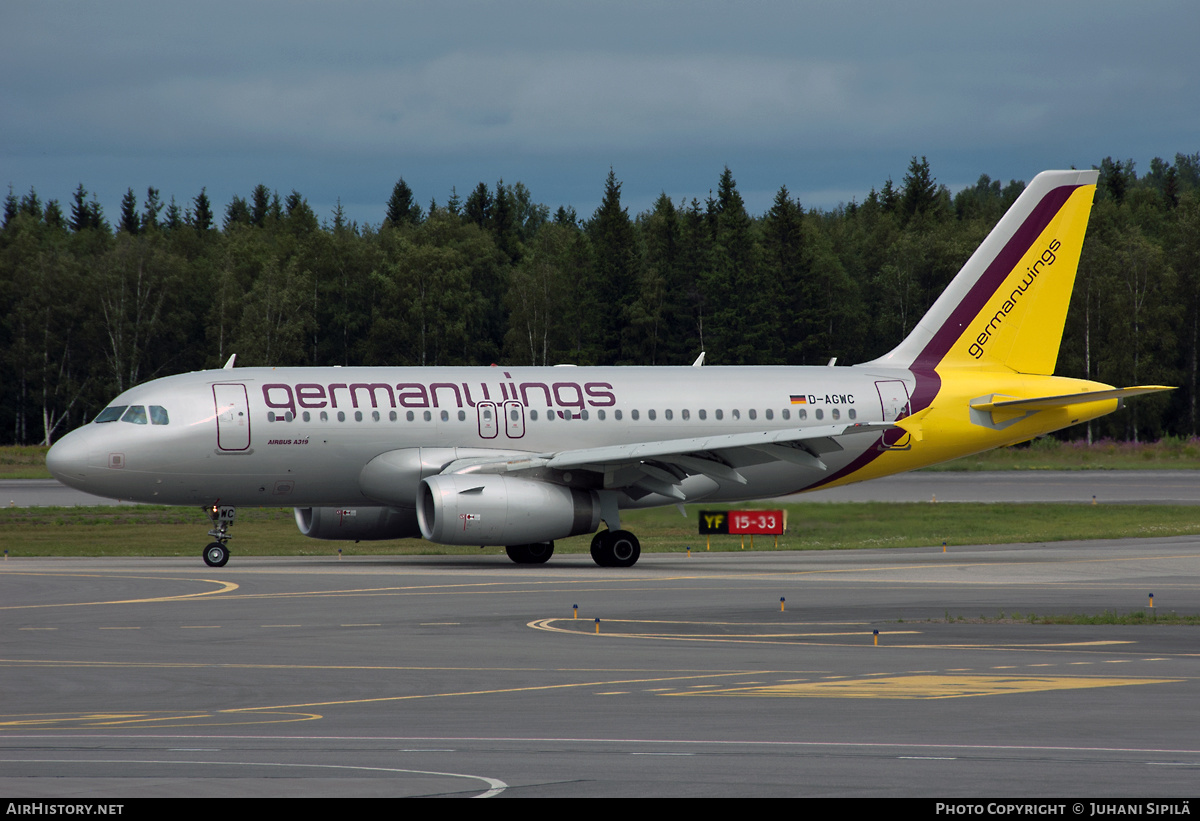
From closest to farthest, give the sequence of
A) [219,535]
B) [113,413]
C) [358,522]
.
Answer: [219,535] → [113,413] → [358,522]

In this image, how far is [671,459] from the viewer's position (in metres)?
36.4

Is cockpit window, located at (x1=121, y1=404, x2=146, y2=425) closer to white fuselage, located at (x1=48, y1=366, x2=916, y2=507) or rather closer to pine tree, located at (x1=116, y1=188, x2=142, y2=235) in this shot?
white fuselage, located at (x1=48, y1=366, x2=916, y2=507)

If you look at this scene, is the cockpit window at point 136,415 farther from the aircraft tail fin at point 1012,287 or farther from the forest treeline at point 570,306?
the forest treeline at point 570,306

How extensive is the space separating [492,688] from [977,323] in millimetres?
28415

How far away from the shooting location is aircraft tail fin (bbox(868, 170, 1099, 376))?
138 ft

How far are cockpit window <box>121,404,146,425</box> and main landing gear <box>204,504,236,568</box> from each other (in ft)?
9.11

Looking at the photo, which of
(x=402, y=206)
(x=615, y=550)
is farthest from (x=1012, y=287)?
(x=402, y=206)

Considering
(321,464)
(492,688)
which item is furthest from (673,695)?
(321,464)

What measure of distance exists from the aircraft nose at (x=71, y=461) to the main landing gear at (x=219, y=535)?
3.17m

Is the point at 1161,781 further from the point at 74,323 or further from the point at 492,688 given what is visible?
the point at 74,323

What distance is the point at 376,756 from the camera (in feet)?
41.4

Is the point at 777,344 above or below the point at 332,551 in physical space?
above

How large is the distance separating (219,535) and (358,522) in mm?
3815

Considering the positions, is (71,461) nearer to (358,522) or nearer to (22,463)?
(358,522)
